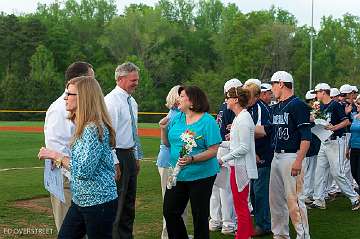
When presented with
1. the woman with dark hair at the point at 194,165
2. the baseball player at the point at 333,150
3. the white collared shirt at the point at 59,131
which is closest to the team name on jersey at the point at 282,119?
the woman with dark hair at the point at 194,165

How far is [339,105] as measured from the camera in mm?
11773

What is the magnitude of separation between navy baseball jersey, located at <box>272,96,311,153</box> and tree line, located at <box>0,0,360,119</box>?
6211 centimetres

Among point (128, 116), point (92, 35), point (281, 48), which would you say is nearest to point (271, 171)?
point (128, 116)

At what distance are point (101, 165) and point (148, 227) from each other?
13.7ft

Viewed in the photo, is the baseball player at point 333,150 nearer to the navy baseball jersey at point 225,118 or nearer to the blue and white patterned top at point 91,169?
the navy baseball jersey at point 225,118

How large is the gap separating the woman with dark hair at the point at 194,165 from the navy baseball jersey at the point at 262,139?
197cm

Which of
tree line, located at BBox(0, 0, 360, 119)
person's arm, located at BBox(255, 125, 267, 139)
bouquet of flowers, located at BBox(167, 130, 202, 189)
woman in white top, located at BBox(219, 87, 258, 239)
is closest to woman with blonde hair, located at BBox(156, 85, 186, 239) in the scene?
woman in white top, located at BBox(219, 87, 258, 239)

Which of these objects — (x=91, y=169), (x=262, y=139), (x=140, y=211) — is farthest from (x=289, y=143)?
(x=140, y=211)

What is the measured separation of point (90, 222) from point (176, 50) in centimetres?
8447

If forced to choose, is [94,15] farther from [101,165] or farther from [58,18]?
[101,165]

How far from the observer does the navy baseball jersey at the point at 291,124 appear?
7992 mm

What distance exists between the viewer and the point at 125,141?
776 cm

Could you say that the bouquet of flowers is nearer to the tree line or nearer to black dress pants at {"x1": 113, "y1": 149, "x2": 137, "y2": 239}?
black dress pants at {"x1": 113, "y1": 149, "x2": 137, "y2": 239}

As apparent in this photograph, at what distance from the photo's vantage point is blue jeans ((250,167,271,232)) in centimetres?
915
